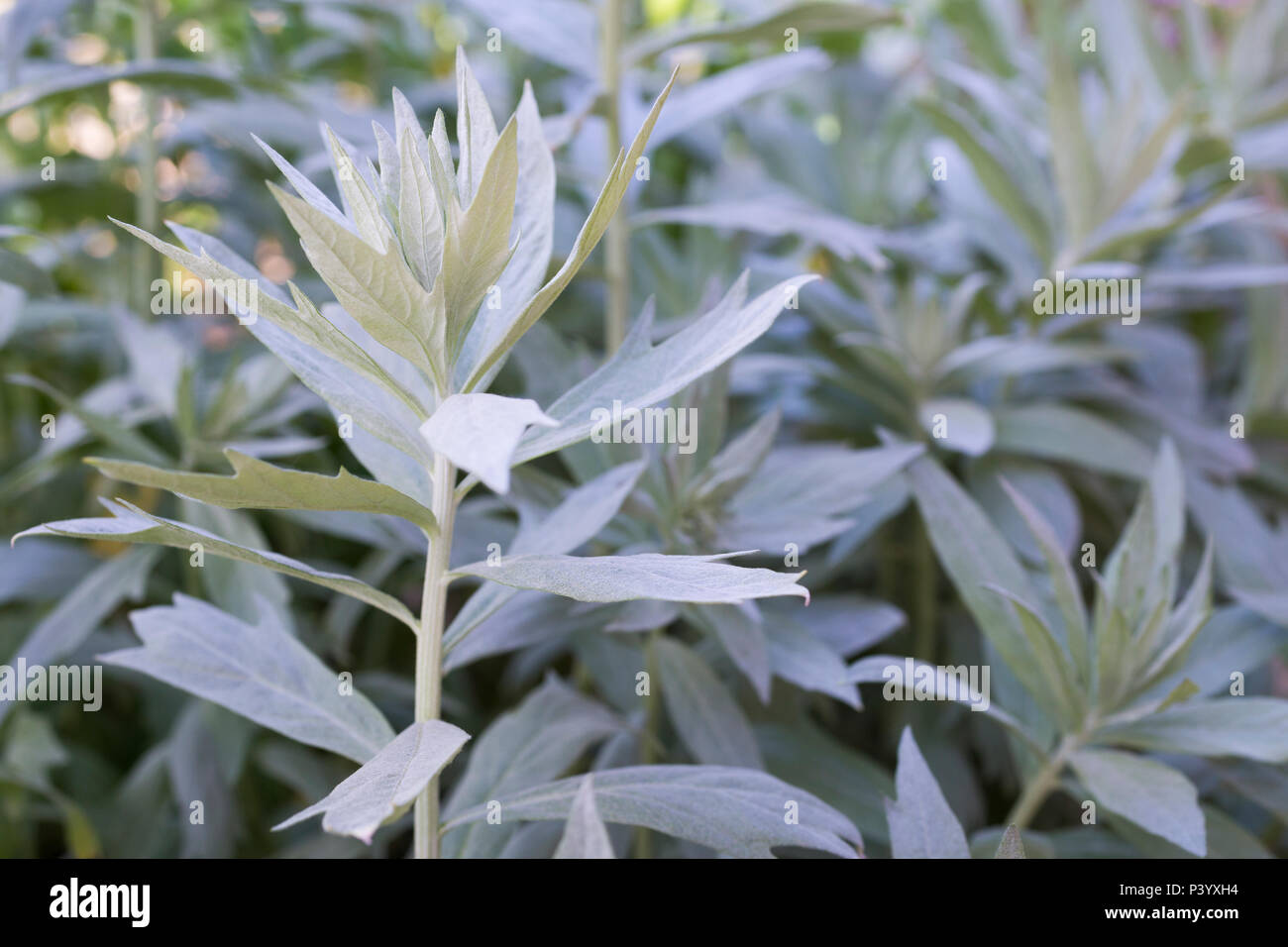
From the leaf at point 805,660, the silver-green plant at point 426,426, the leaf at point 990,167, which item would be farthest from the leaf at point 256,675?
the leaf at point 990,167

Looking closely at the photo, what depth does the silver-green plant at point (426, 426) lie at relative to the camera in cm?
36

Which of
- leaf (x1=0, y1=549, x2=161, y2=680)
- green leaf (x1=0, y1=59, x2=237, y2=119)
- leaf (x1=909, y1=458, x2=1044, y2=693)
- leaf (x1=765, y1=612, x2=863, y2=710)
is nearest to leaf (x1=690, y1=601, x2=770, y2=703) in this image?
leaf (x1=765, y1=612, x2=863, y2=710)

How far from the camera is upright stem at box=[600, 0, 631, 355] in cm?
72

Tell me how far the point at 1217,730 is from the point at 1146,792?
2.3 inches

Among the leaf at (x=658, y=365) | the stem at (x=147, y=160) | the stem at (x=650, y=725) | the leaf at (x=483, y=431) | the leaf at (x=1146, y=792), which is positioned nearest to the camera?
the leaf at (x=483, y=431)

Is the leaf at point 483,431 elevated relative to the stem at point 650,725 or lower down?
elevated

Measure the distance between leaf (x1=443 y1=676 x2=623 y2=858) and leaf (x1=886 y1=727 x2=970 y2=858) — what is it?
0.58 ft

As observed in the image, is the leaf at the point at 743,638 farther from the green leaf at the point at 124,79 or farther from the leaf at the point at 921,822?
the green leaf at the point at 124,79

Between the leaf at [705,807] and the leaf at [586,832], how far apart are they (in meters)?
0.09

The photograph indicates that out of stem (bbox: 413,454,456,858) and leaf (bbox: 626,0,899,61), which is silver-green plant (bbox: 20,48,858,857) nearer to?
stem (bbox: 413,454,456,858)

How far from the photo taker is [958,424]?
0.71 meters

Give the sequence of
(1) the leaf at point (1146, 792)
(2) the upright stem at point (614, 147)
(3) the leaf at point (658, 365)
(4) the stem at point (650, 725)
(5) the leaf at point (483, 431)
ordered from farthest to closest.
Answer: (2) the upright stem at point (614, 147) < (4) the stem at point (650, 725) < (1) the leaf at point (1146, 792) < (3) the leaf at point (658, 365) < (5) the leaf at point (483, 431)

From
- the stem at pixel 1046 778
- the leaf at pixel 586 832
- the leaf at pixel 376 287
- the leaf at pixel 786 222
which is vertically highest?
the leaf at pixel 786 222
